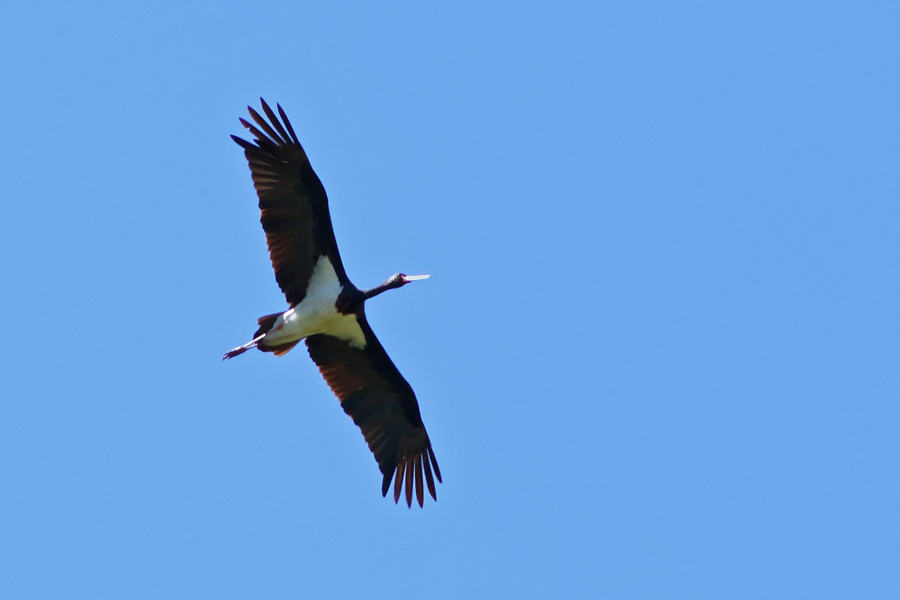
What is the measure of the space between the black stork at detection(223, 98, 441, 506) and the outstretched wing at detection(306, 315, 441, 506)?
15 mm

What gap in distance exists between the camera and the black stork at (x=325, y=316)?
69.5 feet

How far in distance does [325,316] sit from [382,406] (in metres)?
2.01

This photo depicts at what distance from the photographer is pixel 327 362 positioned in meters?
22.8

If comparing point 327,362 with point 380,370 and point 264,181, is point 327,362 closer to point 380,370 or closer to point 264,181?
point 380,370

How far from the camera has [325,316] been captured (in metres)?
21.9

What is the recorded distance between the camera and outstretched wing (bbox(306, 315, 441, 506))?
74.8 feet

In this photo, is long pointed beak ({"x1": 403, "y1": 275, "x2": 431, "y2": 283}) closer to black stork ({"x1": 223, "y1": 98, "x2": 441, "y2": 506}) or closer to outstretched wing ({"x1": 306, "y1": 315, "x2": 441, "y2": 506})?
black stork ({"x1": 223, "y1": 98, "x2": 441, "y2": 506})

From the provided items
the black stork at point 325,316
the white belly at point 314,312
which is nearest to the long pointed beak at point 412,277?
the black stork at point 325,316

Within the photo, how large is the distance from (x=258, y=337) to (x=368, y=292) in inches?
70.3

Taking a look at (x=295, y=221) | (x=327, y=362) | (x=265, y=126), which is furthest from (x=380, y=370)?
(x=265, y=126)

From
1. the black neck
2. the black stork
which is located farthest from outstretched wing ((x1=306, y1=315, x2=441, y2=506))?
the black neck

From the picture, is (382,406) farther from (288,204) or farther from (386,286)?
(288,204)

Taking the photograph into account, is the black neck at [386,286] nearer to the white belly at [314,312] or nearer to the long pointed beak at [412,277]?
the long pointed beak at [412,277]

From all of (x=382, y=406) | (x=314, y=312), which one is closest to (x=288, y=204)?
(x=314, y=312)
